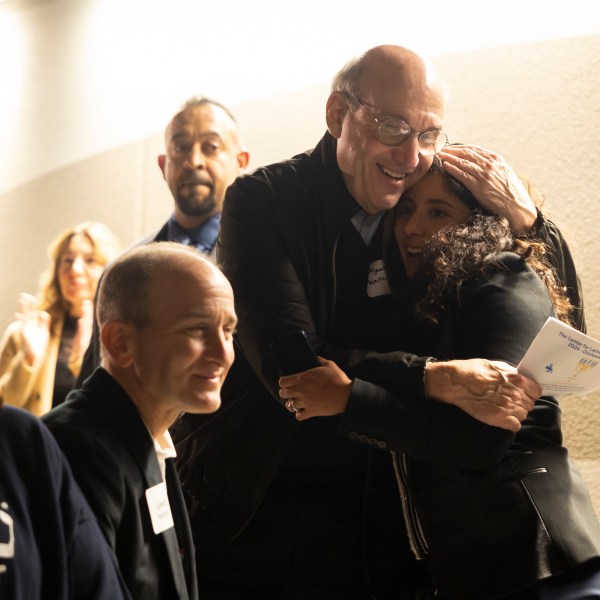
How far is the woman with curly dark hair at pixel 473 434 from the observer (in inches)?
96.7

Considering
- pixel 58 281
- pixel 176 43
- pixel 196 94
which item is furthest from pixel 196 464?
pixel 176 43

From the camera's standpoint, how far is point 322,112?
11.1ft

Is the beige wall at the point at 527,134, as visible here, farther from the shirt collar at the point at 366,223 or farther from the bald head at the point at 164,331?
the bald head at the point at 164,331

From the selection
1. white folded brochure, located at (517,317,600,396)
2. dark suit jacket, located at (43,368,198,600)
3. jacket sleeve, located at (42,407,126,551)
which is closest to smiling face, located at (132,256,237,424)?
dark suit jacket, located at (43,368,198,600)

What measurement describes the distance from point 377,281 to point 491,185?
43 centimetres

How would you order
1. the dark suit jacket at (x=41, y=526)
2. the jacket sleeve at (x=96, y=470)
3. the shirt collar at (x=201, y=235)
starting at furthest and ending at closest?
1. the shirt collar at (x=201, y=235)
2. the jacket sleeve at (x=96, y=470)
3. the dark suit jacket at (x=41, y=526)

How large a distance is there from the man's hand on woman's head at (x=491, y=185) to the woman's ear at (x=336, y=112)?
11.9 inches

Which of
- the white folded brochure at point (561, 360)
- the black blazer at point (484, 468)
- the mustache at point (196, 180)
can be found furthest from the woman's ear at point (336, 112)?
the white folded brochure at point (561, 360)

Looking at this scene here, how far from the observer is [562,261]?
285cm

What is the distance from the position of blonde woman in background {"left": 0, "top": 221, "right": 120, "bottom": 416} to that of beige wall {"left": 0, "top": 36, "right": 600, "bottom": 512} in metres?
0.09

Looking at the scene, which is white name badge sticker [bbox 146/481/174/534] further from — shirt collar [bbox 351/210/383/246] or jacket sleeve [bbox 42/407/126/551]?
shirt collar [bbox 351/210/383/246]

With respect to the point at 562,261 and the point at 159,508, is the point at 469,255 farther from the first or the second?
the point at 159,508

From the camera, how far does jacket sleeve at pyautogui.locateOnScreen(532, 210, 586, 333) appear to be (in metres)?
2.82

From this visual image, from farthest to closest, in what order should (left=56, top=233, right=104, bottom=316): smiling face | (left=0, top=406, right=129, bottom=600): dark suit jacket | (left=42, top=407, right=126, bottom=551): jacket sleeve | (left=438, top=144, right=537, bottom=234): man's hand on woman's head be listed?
1. (left=56, top=233, right=104, bottom=316): smiling face
2. (left=438, top=144, right=537, bottom=234): man's hand on woman's head
3. (left=42, top=407, right=126, bottom=551): jacket sleeve
4. (left=0, top=406, right=129, bottom=600): dark suit jacket
